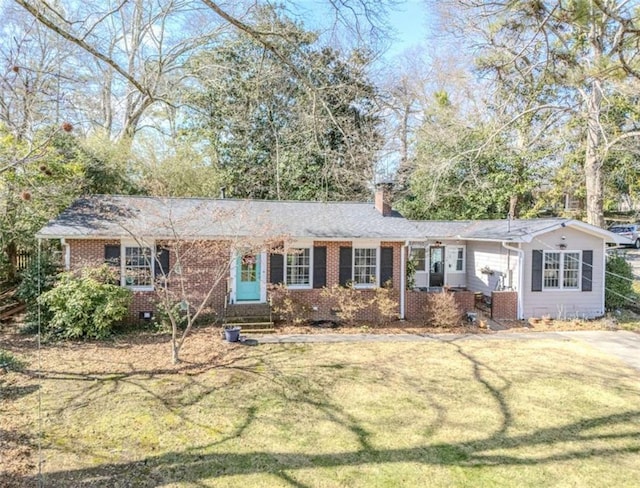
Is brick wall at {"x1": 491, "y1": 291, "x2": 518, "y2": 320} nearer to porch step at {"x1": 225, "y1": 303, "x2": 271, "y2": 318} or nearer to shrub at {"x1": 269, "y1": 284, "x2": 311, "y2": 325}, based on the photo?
shrub at {"x1": 269, "y1": 284, "x2": 311, "y2": 325}

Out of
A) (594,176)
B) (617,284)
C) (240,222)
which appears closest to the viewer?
(240,222)

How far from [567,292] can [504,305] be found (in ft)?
7.45

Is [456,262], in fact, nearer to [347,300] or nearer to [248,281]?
[347,300]

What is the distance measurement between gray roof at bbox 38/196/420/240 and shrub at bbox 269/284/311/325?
173 cm

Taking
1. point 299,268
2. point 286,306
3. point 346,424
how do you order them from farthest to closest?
point 299,268 → point 286,306 → point 346,424

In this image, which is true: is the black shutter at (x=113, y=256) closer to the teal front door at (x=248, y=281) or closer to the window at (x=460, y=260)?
the teal front door at (x=248, y=281)

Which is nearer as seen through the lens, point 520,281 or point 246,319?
point 246,319

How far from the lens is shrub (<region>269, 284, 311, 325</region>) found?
12.1 m

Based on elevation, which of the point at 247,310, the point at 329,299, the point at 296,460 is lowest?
the point at 296,460

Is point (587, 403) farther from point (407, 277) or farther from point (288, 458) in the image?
point (407, 277)

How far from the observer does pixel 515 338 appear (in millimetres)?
11375

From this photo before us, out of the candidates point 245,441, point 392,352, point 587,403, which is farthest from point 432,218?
point 245,441

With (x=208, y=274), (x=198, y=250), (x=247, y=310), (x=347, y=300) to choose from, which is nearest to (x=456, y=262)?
(x=347, y=300)

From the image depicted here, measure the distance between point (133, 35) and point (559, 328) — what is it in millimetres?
21074
